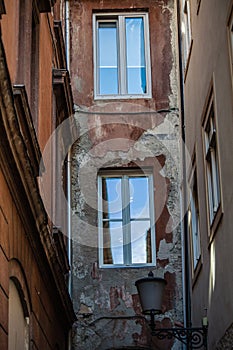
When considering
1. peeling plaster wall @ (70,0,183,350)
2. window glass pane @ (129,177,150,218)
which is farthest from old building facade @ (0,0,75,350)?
window glass pane @ (129,177,150,218)

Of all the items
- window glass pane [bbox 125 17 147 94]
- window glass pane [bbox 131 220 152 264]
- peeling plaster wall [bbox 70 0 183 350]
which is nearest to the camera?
peeling plaster wall [bbox 70 0 183 350]

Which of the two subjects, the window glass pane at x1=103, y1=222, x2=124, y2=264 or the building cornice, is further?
the window glass pane at x1=103, y1=222, x2=124, y2=264

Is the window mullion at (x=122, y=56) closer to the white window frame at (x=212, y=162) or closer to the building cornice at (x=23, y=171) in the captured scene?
the white window frame at (x=212, y=162)

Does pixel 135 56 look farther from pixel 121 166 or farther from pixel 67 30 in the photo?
pixel 121 166

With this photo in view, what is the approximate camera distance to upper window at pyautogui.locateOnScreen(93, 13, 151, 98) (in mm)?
16516

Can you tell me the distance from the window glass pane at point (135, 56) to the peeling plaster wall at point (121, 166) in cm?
27

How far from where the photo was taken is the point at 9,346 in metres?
8.94

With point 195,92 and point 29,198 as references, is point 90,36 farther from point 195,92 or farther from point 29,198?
point 29,198

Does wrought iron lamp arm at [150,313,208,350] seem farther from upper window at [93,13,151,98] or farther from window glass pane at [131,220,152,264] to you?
upper window at [93,13,151,98]

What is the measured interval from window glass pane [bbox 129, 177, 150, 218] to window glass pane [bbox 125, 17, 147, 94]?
1.79 meters

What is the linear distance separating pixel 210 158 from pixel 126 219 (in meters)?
4.14

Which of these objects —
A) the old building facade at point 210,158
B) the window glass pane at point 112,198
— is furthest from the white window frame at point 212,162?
the window glass pane at point 112,198

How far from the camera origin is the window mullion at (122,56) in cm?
1652

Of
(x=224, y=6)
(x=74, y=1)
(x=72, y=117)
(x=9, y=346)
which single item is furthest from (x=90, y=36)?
(x=9, y=346)
